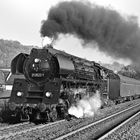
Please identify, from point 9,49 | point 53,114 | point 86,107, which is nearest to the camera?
point 53,114

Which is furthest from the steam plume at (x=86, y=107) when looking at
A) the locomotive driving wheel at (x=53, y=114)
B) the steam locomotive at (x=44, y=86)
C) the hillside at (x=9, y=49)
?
the hillside at (x=9, y=49)

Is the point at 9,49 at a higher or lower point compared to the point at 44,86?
higher

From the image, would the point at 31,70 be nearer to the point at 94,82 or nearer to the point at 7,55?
the point at 94,82

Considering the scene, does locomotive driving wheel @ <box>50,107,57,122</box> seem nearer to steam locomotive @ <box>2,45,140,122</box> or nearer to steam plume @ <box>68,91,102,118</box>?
steam locomotive @ <box>2,45,140,122</box>

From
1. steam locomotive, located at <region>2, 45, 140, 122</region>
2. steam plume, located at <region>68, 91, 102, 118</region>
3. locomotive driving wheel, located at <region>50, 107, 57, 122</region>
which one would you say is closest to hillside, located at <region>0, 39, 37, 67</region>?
steam plume, located at <region>68, 91, 102, 118</region>

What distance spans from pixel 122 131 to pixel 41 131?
3.15 metres

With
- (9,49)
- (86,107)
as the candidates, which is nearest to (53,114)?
(86,107)

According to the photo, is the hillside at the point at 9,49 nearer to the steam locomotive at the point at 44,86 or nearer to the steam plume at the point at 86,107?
the steam plume at the point at 86,107

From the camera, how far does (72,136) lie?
8984mm

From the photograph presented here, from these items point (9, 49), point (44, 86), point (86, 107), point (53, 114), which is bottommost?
point (53, 114)

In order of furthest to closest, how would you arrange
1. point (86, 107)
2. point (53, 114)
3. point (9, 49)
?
point (9, 49) < point (86, 107) < point (53, 114)

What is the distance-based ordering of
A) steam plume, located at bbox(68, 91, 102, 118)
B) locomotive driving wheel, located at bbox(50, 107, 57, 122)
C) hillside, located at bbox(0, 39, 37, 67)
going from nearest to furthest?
locomotive driving wheel, located at bbox(50, 107, 57, 122) → steam plume, located at bbox(68, 91, 102, 118) → hillside, located at bbox(0, 39, 37, 67)

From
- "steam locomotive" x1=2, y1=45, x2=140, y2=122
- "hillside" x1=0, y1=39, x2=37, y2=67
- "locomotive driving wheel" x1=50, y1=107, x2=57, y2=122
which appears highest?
"hillside" x1=0, y1=39, x2=37, y2=67

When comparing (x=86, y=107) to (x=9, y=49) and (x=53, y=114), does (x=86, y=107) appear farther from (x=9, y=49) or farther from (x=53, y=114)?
(x=9, y=49)
